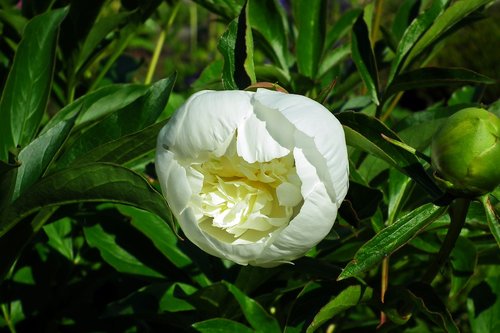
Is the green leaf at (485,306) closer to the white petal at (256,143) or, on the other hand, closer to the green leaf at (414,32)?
the green leaf at (414,32)

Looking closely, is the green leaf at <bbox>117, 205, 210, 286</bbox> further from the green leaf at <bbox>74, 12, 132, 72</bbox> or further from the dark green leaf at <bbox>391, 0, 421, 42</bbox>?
the dark green leaf at <bbox>391, 0, 421, 42</bbox>

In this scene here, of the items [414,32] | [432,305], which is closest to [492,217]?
[432,305]

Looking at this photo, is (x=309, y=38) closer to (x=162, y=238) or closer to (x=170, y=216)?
(x=162, y=238)

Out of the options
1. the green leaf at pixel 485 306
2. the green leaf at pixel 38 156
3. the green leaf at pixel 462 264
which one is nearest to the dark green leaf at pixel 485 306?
the green leaf at pixel 485 306

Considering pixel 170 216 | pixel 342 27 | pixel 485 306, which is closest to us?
pixel 170 216

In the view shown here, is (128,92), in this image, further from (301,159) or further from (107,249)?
(301,159)

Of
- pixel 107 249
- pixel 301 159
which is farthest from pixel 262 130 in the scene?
pixel 107 249
